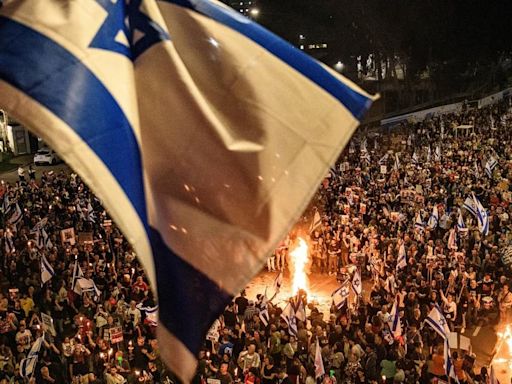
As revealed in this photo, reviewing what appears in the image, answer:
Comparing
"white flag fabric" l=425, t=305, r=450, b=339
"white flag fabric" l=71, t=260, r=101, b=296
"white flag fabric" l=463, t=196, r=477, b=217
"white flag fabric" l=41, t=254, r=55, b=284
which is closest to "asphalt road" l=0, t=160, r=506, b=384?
"white flag fabric" l=425, t=305, r=450, b=339

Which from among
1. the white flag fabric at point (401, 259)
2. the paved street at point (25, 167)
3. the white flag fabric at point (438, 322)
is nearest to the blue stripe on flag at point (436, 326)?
the white flag fabric at point (438, 322)

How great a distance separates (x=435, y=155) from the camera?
99.6ft

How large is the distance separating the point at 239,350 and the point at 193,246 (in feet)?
30.7

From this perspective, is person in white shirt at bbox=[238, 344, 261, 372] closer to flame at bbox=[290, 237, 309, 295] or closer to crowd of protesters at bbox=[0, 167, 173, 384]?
crowd of protesters at bbox=[0, 167, 173, 384]

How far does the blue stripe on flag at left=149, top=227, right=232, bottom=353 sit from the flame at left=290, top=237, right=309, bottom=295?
48.1ft

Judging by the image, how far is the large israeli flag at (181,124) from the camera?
4348 mm

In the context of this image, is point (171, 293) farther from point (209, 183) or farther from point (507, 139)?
point (507, 139)

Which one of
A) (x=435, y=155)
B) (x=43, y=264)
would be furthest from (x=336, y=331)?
(x=435, y=155)

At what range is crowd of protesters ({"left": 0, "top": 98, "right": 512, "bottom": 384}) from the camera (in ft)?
40.8

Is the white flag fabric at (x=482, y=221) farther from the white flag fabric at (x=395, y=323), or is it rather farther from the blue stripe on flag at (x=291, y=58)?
the blue stripe on flag at (x=291, y=58)

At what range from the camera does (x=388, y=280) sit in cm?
1576

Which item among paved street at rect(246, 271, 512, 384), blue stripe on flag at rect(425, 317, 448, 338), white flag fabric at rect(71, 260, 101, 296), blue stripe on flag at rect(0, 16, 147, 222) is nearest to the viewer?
blue stripe on flag at rect(0, 16, 147, 222)

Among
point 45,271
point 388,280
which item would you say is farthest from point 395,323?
point 45,271

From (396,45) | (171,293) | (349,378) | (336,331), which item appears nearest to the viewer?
(171,293)
